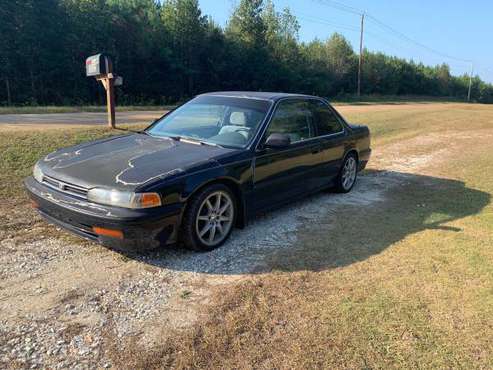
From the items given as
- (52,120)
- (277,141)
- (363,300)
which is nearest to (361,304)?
(363,300)

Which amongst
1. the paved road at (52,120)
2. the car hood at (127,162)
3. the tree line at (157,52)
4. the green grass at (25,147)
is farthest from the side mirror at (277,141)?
the tree line at (157,52)

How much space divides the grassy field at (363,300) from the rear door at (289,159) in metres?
0.61

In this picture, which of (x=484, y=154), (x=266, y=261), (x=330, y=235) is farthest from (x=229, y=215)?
(x=484, y=154)

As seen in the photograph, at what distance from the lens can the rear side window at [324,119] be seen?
586cm

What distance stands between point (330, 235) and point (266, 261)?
43.0 inches

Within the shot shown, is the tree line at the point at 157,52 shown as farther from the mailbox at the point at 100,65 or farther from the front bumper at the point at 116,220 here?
the front bumper at the point at 116,220

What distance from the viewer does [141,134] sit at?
17.0 ft

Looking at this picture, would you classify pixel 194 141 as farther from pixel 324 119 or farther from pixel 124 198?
pixel 324 119

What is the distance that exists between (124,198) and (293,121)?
2.67m

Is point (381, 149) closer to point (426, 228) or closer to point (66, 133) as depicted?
Answer: point (426, 228)

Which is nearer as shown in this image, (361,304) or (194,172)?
(361,304)

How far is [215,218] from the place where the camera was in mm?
4195

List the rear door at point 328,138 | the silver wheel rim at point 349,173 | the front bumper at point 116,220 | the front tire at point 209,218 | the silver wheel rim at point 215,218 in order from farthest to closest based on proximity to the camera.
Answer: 1. the silver wheel rim at point 349,173
2. the rear door at point 328,138
3. the silver wheel rim at point 215,218
4. the front tire at point 209,218
5. the front bumper at point 116,220

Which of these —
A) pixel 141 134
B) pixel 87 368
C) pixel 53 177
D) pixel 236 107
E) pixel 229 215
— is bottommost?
pixel 87 368
